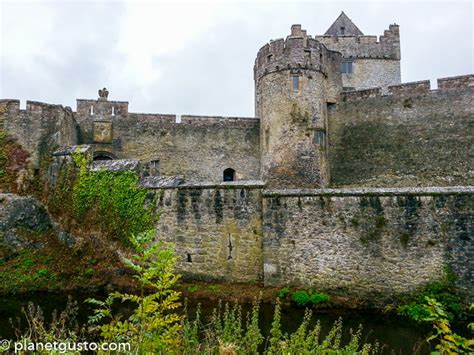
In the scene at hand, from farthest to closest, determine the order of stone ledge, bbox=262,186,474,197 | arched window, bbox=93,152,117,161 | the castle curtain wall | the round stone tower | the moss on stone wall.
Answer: the castle curtain wall < arched window, bbox=93,152,117,161 < the round stone tower < the moss on stone wall < stone ledge, bbox=262,186,474,197

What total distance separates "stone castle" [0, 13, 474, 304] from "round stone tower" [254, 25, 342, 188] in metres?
0.06

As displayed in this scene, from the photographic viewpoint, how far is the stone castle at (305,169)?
35.4 ft

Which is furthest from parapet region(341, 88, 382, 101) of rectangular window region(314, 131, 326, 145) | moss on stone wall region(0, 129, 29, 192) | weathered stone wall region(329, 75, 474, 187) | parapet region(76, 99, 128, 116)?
moss on stone wall region(0, 129, 29, 192)

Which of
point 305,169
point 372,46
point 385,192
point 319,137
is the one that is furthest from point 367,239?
point 372,46

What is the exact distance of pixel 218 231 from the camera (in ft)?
40.7

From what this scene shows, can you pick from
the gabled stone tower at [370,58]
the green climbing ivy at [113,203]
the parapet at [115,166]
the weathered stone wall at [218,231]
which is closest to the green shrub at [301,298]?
the weathered stone wall at [218,231]

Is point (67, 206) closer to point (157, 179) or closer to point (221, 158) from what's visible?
point (157, 179)

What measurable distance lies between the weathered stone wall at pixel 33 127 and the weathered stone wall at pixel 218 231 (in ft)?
23.4

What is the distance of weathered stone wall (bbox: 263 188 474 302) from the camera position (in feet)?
33.9

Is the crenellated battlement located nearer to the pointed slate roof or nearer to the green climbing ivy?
the pointed slate roof

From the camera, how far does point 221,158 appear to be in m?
21.7

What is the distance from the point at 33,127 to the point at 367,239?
46.5 ft

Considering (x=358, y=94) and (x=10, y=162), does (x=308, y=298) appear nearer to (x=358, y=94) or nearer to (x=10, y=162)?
(x=10, y=162)

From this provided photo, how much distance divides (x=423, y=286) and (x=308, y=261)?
315 cm
